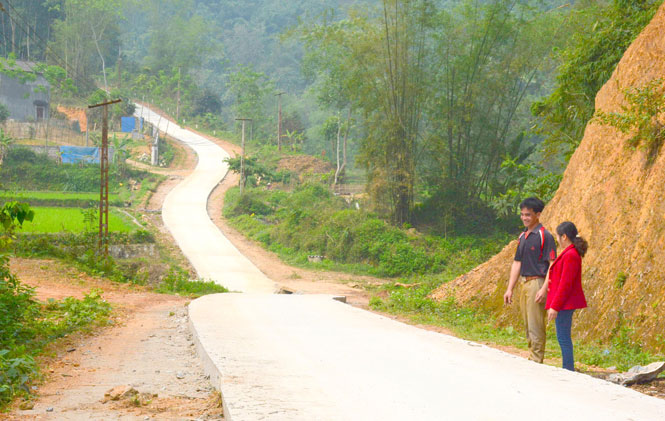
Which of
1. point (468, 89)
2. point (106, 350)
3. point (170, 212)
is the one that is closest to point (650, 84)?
point (106, 350)

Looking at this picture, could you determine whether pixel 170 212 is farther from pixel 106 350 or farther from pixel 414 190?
pixel 106 350

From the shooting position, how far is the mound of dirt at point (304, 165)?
145 ft

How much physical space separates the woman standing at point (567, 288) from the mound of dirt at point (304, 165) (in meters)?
37.4

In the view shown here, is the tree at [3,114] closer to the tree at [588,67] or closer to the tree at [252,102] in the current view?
the tree at [252,102]

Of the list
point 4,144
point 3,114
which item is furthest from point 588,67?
point 3,114

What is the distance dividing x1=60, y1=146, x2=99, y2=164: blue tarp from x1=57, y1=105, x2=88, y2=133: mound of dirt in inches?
428

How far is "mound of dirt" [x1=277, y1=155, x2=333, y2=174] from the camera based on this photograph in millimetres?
44094

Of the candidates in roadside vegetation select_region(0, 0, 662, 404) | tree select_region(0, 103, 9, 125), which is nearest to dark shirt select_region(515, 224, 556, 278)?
roadside vegetation select_region(0, 0, 662, 404)

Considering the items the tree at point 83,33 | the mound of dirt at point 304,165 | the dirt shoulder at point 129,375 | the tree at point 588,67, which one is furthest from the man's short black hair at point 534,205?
the tree at point 83,33

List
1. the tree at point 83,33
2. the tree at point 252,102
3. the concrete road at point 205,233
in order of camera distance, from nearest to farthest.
A: 1. the concrete road at point 205,233
2. the tree at point 252,102
3. the tree at point 83,33

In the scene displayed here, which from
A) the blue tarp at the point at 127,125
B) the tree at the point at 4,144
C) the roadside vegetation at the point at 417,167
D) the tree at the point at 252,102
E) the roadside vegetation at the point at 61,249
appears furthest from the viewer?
the tree at the point at 252,102

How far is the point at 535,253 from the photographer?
21.4 ft

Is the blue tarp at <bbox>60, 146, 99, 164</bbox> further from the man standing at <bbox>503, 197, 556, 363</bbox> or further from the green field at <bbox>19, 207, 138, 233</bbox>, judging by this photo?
the man standing at <bbox>503, 197, 556, 363</bbox>

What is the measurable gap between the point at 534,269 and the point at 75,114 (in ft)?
169
